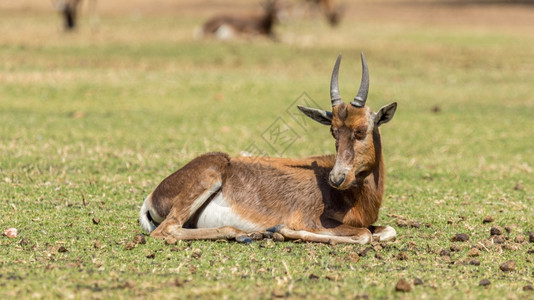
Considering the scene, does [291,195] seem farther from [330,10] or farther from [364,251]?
[330,10]

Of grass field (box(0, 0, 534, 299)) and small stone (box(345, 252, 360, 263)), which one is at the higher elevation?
small stone (box(345, 252, 360, 263))

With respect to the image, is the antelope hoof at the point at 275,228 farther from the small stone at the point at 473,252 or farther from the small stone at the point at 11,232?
the small stone at the point at 11,232

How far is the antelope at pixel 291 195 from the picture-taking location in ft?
23.1

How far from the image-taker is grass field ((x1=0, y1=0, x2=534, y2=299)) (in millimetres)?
5887

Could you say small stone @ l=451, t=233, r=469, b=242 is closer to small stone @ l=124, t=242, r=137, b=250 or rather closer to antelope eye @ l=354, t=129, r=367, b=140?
antelope eye @ l=354, t=129, r=367, b=140

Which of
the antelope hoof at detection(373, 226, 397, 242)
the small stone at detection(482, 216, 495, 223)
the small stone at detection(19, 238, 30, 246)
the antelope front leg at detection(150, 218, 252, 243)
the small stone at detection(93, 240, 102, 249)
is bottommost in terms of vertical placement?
the small stone at detection(482, 216, 495, 223)

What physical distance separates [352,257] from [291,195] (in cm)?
128

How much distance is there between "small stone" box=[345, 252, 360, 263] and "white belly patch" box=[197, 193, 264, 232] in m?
1.23

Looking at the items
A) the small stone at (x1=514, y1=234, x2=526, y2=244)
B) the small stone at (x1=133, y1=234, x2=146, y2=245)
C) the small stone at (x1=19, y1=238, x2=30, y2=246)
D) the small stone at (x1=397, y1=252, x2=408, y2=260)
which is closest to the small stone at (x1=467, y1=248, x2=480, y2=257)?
the small stone at (x1=397, y1=252, x2=408, y2=260)

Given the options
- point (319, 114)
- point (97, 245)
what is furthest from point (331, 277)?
point (97, 245)

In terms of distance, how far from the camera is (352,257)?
6.42m

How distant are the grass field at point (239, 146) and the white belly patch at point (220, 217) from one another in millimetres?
435

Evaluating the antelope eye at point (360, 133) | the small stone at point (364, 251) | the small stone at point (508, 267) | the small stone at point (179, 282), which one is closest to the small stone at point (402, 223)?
the small stone at point (364, 251)

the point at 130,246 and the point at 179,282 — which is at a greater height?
the point at 179,282
